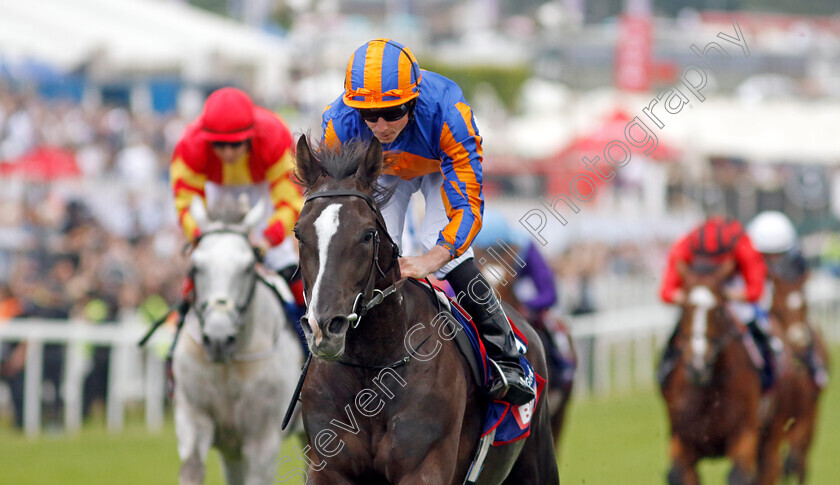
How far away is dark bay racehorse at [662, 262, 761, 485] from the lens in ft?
23.6

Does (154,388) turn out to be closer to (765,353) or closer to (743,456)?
(765,353)

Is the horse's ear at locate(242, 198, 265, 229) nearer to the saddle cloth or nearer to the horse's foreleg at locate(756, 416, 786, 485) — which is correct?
the saddle cloth

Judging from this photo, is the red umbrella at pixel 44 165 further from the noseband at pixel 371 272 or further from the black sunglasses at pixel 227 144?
the noseband at pixel 371 272

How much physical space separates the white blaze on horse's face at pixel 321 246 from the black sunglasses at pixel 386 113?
1.58 feet

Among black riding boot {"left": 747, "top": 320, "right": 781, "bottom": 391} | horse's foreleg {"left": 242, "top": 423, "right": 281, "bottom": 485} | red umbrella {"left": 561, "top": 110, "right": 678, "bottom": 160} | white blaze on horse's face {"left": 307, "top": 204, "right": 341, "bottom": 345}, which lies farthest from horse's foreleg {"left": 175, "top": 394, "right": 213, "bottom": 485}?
red umbrella {"left": 561, "top": 110, "right": 678, "bottom": 160}

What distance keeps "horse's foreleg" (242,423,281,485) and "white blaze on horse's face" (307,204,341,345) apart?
2560 millimetres

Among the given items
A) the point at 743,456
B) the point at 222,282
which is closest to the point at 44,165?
the point at 222,282

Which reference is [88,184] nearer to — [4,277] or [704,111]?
[4,277]

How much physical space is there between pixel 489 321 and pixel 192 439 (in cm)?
205

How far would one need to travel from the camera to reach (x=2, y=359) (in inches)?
414

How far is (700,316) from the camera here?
24.0ft

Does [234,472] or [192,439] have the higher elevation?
[192,439]

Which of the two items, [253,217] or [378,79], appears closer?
[378,79]

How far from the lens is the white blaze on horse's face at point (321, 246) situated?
3203 millimetres
